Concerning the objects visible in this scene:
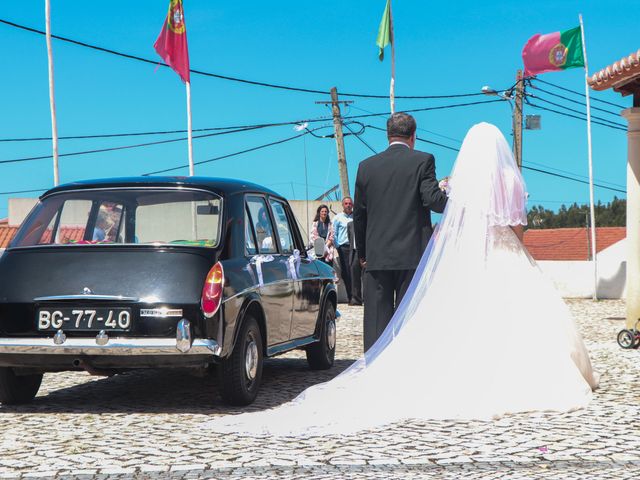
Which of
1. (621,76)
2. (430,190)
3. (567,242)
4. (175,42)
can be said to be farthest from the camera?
(567,242)

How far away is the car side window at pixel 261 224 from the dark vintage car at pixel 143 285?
2 centimetres

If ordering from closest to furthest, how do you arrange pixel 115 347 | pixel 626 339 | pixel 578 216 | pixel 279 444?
pixel 279 444
pixel 115 347
pixel 626 339
pixel 578 216

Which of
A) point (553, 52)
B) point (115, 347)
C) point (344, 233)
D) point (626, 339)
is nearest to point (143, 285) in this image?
point (115, 347)

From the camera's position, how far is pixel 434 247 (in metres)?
7.16

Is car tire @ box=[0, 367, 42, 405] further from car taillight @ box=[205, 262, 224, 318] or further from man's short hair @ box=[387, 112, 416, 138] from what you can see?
man's short hair @ box=[387, 112, 416, 138]

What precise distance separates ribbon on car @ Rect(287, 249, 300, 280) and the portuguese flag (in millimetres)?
16780

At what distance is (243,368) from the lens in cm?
675

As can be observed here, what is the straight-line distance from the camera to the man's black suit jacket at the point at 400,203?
722cm

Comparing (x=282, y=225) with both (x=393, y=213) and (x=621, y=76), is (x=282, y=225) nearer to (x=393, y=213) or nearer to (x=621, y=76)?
(x=393, y=213)

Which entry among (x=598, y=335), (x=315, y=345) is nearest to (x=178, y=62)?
(x=598, y=335)

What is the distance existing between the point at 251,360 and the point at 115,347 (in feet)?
3.60

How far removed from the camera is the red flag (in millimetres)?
23859

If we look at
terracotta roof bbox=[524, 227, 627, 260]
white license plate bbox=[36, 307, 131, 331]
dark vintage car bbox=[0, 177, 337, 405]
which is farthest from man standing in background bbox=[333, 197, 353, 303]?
terracotta roof bbox=[524, 227, 627, 260]

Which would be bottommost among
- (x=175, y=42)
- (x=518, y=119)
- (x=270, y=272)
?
(x=270, y=272)
